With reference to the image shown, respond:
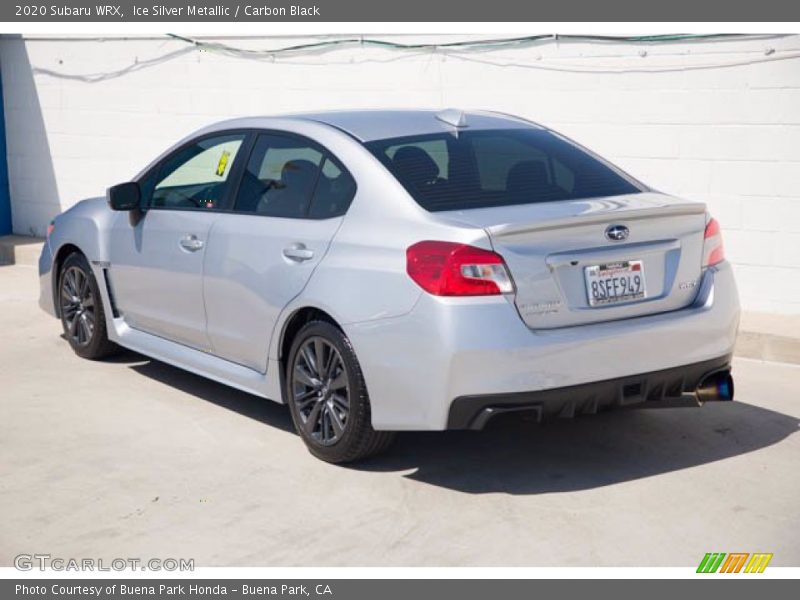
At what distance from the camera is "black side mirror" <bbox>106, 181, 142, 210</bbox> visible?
7105mm

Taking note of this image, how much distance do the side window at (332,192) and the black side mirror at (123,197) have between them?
1.61 meters

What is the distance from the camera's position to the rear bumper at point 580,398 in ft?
16.7

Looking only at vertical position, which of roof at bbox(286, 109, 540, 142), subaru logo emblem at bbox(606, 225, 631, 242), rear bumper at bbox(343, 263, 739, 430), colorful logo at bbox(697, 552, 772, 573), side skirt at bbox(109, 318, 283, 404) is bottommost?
colorful logo at bbox(697, 552, 772, 573)

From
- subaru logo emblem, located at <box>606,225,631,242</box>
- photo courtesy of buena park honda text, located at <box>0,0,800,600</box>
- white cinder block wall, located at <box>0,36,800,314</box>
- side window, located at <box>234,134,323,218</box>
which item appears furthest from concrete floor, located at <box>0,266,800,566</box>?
white cinder block wall, located at <box>0,36,800,314</box>

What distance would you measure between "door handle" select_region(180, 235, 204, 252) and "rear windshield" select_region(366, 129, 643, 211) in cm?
126

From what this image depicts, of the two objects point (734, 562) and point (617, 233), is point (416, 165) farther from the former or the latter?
point (734, 562)

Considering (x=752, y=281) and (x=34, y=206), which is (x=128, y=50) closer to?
(x=34, y=206)

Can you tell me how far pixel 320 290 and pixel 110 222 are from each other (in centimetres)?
234

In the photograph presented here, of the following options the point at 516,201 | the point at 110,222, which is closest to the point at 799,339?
the point at 516,201

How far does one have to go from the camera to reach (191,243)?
666cm

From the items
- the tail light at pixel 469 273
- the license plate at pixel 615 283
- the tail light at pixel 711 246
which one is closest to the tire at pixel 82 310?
the tail light at pixel 469 273

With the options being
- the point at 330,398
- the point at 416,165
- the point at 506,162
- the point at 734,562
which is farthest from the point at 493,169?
the point at 734,562

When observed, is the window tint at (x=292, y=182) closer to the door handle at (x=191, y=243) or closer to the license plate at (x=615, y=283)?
the door handle at (x=191, y=243)

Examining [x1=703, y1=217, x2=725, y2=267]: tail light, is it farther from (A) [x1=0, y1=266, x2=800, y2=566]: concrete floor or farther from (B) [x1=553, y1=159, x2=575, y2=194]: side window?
(A) [x1=0, y1=266, x2=800, y2=566]: concrete floor
